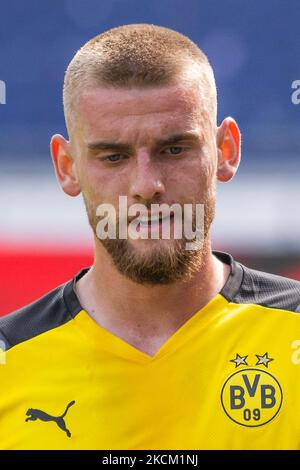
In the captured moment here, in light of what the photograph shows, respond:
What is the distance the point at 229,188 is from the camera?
5262 mm

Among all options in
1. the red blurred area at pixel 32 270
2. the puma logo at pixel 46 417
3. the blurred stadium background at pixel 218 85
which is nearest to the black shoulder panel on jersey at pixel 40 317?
the puma logo at pixel 46 417

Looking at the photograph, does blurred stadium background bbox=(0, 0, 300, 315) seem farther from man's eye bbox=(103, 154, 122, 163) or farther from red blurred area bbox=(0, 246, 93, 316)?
man's eye bbox=(103, 154, 122, 163)

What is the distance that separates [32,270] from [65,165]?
2.93 metres

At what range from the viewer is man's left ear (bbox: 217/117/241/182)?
1.97 metres

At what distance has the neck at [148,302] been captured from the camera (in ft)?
6.27

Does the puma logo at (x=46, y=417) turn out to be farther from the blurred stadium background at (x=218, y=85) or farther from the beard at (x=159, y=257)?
the blurred stadium background at (x=218, y=85)

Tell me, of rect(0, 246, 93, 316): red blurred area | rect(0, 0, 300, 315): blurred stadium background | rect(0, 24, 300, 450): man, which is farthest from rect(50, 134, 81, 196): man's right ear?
rect(0, 0, 300, 315): blurred stadium background

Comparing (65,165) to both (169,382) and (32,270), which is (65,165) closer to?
(169,382)

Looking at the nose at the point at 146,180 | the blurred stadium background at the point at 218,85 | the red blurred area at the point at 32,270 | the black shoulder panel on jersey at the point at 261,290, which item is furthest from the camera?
the blurred stadium background at the point at 218,85

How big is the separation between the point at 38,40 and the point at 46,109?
0.50 metres

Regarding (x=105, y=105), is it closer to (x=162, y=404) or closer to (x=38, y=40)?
(x=162, y=404)

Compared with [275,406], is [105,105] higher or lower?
higher

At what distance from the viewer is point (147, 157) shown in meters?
1.74
